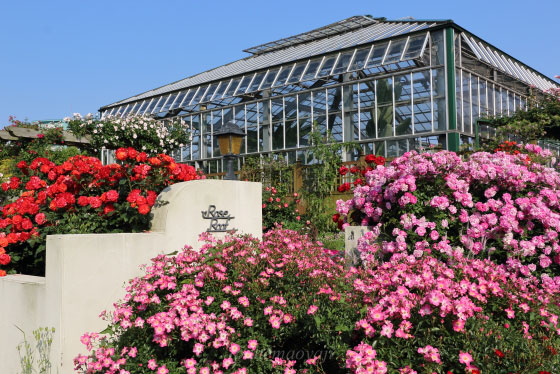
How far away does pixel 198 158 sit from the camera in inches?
772

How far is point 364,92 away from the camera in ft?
48.2

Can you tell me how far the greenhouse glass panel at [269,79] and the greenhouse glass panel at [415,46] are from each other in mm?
5314

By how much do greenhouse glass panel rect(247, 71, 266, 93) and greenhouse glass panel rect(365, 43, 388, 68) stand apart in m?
4.71

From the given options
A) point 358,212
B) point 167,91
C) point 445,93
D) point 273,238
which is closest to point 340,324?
point 273,238

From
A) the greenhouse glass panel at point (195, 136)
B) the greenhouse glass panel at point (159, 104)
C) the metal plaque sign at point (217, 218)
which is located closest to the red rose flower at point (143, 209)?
the metal plaque sign at point (217, 218)

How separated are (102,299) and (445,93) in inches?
456

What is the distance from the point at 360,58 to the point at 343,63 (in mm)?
674

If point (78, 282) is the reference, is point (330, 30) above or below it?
above

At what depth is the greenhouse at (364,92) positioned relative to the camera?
1330 cm

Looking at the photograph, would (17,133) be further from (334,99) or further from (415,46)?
(415,46)

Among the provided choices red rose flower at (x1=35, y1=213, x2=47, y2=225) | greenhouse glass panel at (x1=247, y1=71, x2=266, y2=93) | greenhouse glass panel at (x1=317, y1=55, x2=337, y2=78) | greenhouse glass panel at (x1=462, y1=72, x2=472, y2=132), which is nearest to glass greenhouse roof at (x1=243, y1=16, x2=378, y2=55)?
greenhouse glass panel at (x1=247, y1=71, x2=266, y2=93)

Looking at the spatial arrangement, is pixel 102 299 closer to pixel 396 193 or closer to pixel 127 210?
pixel 127 210

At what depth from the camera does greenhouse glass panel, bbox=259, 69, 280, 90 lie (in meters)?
17.2

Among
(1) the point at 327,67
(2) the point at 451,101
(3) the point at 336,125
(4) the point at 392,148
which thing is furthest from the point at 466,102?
(1) the point at 327,67
